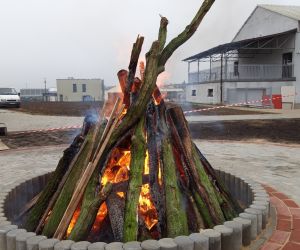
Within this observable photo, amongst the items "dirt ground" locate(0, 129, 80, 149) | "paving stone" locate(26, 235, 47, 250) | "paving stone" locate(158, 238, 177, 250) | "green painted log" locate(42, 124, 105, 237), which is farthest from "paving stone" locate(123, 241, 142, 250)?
"dirt ground" locate(0, 129, 80, 149)

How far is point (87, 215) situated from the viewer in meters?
3.18

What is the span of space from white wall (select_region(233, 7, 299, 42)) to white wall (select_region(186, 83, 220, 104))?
7.16 metres

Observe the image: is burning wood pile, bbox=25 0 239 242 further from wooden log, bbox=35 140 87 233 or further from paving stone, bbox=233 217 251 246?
paving stone, bbox=233 217 251 246

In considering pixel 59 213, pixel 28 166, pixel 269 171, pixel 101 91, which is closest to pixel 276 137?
pixel 269 171

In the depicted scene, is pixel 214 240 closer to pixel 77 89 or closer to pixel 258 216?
pixel 258 216

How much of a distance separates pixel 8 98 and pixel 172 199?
3196cm

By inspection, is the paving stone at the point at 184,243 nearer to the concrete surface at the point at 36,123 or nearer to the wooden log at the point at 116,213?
the wooden log at the point at 116,213

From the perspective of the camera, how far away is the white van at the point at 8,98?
105 feet

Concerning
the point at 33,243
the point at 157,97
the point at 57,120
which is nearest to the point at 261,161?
the point at 157,97

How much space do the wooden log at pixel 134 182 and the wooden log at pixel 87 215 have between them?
0.22m

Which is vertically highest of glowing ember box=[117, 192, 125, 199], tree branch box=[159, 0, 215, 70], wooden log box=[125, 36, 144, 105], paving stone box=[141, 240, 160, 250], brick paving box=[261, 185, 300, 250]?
tree branch box=[159, 0, 215, 70]

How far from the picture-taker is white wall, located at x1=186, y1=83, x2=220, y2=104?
33.9 metres

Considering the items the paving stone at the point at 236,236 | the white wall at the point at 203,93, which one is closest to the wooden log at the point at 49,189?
the paving stone at the point at 236,236

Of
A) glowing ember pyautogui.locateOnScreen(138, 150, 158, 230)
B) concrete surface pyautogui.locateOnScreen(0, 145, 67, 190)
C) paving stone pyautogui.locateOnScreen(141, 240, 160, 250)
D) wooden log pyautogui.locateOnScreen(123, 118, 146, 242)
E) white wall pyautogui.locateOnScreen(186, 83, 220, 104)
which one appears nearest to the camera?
paving stone pyautogui.locateOnScreen(141, 240, 160, 250)
